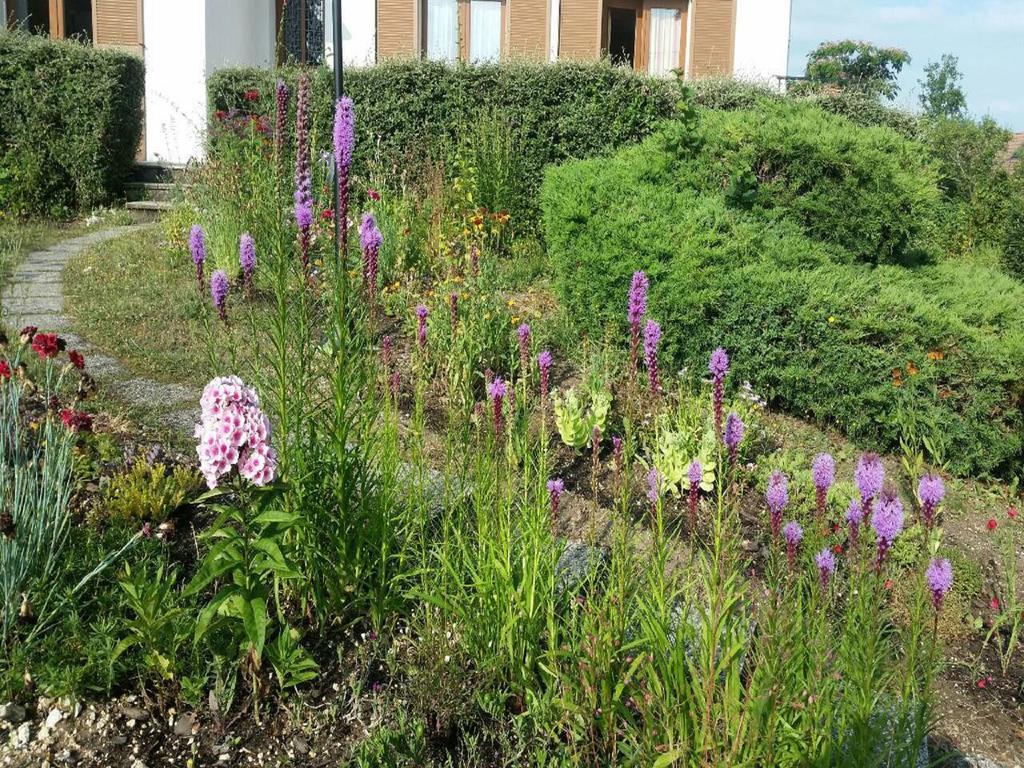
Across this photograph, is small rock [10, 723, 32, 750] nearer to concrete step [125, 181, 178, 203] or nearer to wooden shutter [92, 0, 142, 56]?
concrete step [125, 181, 178, 203]

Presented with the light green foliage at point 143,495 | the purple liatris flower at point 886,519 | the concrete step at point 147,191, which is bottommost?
the light green foliage at point 143,495

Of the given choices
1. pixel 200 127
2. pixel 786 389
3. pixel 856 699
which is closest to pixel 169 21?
pixel 200 127

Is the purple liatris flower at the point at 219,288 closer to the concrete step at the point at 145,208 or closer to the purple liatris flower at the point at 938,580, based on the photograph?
the purple liatris flower at the point at 938,580

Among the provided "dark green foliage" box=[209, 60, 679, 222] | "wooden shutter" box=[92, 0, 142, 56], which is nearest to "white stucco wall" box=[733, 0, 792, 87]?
"dark green foliage" box=[209, 60, 679, 222]


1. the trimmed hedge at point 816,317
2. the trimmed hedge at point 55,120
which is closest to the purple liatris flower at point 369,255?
the trimmed hedge at point 816,317

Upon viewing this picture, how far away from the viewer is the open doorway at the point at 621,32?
15523 millimetres

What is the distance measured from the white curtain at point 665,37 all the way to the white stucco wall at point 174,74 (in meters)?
6.94

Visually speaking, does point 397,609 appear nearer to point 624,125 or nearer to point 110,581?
point 110,581

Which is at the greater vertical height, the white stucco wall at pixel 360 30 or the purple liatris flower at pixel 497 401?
the white stucco wall at pixel 360 30

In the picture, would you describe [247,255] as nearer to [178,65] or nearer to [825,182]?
[825,182]

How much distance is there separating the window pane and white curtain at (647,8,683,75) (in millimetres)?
2474

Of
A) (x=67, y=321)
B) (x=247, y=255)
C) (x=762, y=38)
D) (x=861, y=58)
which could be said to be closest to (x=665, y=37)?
(x=762, y=38)

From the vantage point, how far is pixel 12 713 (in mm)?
2584

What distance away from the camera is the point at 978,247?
10.7m
